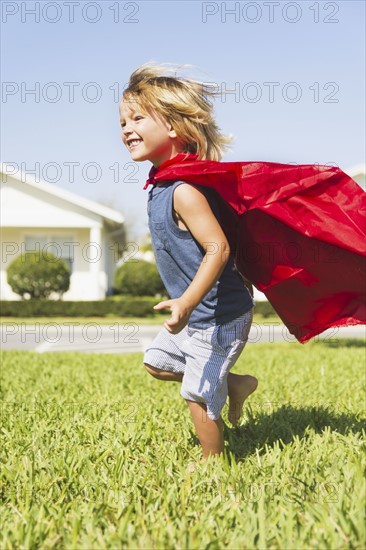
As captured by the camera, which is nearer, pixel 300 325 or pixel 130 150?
pixel 130 150

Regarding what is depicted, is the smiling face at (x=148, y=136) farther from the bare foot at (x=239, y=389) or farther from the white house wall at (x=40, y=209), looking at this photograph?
the white house wall at (x=40, y=209)

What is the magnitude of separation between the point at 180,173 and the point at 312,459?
149cm

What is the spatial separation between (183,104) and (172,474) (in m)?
1.72

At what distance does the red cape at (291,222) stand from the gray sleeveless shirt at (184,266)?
11cm

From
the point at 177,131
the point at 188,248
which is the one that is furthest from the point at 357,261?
the point at 177,131

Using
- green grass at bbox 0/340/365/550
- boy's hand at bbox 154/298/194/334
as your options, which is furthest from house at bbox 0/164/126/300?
boy's hand at bbox 154/298/194/334

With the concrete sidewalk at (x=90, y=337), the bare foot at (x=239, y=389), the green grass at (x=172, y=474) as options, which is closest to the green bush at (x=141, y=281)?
the concrete sidewalk at (x=90, y=337)

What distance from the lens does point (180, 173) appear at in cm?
306

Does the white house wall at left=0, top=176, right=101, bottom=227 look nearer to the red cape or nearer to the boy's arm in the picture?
the red cape

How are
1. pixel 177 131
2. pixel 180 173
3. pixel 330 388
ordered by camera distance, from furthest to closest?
pixel 330 388 → pixel 177 131 → pixel 180 173

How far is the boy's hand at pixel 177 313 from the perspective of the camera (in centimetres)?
280

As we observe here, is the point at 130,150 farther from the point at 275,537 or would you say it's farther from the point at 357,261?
the point at 275,537

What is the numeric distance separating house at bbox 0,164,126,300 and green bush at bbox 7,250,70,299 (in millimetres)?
1814

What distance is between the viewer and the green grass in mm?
2309
